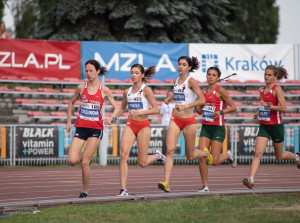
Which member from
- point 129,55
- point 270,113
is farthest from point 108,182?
point 129,55

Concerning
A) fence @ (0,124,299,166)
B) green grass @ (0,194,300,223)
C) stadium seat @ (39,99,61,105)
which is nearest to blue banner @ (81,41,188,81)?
stadium seat @ (39,99,61,105)

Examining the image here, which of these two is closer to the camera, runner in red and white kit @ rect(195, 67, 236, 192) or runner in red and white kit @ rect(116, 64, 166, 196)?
runner in red and white kit @ rect(116, 64, 166, 196)

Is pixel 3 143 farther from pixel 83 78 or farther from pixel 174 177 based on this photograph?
pixel 83 78

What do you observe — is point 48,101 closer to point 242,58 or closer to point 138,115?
point 242,58

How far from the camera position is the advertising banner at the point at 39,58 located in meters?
25.5

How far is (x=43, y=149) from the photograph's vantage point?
19.6 meters

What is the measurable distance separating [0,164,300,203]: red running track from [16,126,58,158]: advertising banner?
1096mm

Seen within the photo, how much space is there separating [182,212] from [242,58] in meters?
20.9

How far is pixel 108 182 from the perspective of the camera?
14016 millimetres

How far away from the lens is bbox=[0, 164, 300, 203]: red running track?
456 inches

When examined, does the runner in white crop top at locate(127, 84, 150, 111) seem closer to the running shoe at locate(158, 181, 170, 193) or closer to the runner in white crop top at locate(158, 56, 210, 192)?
the runner in white crop top at locate(158, 56, 210, 192)

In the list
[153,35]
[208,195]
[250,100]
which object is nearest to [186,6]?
[153,35]

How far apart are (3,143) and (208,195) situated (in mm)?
10006

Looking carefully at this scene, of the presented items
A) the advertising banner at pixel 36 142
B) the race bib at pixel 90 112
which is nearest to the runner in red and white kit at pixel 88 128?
the race bib at pixel 90 112
